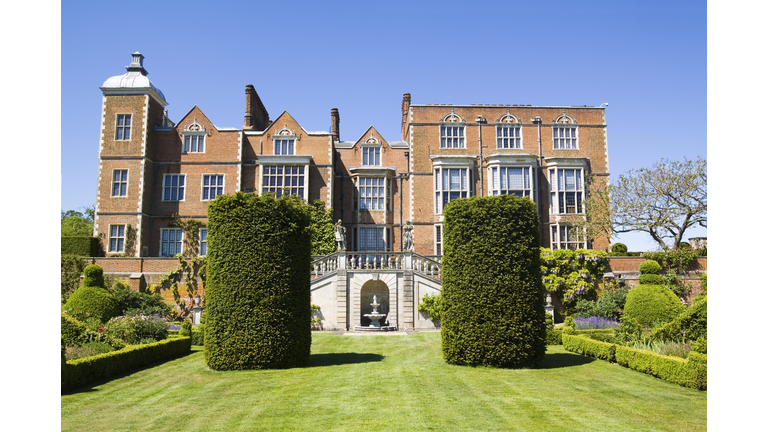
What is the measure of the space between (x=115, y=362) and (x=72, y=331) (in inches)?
79.4

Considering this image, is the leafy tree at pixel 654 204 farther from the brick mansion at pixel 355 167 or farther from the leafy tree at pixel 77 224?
the leafy tree at pixel 77 224

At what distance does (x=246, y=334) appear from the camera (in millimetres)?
12422

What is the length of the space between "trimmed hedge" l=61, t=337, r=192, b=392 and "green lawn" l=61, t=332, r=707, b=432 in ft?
1.06

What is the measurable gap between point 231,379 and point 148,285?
17.9m

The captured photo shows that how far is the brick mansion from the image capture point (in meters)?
30.5

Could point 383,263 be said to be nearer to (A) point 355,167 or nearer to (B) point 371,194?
(B) point 371,194

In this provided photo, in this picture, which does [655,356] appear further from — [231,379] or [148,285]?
[148,285]

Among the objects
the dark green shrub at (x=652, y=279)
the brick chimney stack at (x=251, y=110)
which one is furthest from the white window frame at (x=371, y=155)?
the dark green shrub at (x=652, y=279)

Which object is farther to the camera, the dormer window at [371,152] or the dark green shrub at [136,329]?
the dormer window at [371,152]

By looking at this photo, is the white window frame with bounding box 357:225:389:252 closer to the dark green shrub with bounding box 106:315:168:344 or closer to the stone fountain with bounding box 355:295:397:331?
the stone fountain with bounding box 355:295:397:331

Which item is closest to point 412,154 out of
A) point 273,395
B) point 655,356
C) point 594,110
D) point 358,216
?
point 358,216

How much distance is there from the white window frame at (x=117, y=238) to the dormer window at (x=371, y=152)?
1414 centimetres

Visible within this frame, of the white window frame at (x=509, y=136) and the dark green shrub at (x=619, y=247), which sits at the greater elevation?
the white window frame at (x=509, y=136)

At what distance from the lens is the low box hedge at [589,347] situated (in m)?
14.3
